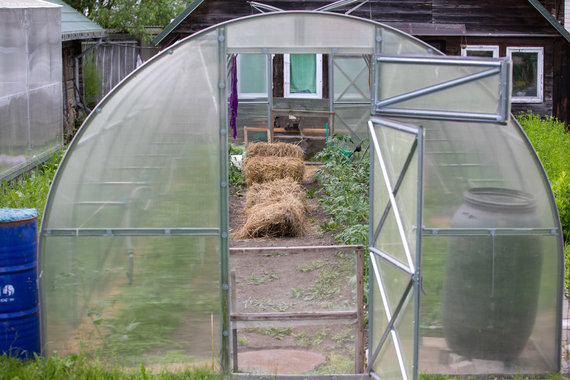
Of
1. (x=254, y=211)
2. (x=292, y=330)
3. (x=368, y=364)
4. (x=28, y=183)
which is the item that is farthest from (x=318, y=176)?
(x=368, y=364)

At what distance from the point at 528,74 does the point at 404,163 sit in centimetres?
1337

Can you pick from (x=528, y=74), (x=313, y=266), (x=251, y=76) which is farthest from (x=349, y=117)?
(x=313, y=266)

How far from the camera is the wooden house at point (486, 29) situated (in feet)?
55.0

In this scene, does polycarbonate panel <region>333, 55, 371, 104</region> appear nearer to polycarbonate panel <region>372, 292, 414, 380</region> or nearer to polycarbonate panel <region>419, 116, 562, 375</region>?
polycarbonate panel <region>419, 116, 562, 375</region>

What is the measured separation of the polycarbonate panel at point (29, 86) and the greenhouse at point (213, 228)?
5.02m

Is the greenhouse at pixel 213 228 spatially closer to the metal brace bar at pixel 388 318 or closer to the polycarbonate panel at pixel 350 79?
the metal brace bar at pixel 388 318

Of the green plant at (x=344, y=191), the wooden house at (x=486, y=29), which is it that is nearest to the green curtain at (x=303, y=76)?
the wooden house at (x=486, y=29)

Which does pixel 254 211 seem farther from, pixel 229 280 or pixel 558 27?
pixel 558 27

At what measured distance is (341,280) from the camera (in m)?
6.42

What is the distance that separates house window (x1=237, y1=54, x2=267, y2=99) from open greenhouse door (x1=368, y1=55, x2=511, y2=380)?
12.2m

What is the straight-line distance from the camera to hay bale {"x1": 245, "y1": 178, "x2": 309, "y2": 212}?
471 inches

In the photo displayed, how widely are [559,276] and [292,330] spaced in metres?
2.47

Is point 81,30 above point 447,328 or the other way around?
above

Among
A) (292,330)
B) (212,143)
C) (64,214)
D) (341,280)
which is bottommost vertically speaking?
(292,330)
